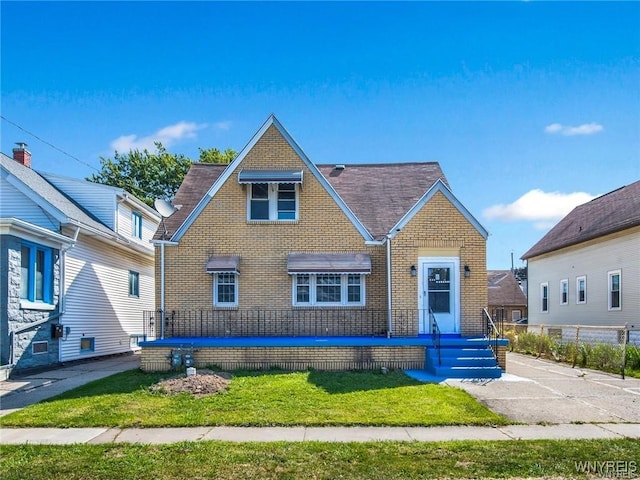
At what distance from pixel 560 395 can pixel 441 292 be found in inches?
179

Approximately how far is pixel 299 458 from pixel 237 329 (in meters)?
9.02

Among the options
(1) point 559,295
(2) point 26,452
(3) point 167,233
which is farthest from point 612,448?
(1) point 559,295

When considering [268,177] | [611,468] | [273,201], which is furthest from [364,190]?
[611,468]

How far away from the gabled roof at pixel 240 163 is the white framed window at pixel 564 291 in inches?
602

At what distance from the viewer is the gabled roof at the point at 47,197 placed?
51.6ft

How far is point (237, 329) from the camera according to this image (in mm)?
15406

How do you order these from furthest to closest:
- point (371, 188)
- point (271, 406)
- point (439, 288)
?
point (371, 188) < point (439, 288) < point (271, 406)

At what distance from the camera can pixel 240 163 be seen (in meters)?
16.1

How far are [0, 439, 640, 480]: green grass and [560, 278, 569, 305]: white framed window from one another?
20.6m

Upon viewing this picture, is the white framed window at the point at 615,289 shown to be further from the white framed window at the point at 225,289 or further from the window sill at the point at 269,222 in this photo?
the white framed window at the point at 225,289

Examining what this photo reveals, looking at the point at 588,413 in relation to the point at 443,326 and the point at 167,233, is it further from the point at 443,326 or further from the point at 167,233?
the point at 167,233

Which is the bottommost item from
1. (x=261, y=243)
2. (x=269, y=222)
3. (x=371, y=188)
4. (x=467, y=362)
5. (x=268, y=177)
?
(x=467, y=362)

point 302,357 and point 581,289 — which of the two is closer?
point 302,357

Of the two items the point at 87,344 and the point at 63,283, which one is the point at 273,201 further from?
the point at 87,344
